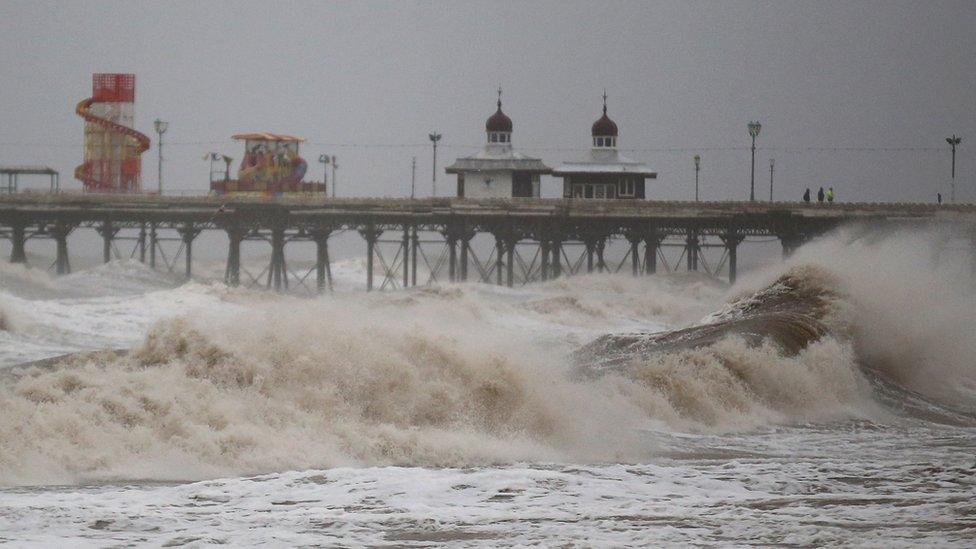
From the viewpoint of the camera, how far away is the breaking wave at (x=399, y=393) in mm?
17469

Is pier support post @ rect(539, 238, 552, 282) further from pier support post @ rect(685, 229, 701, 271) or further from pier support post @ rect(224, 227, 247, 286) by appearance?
pier support post @ rect(224, 227, 247, 286)

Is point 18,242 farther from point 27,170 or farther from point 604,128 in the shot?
point 604,128

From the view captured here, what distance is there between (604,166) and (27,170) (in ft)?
98.4

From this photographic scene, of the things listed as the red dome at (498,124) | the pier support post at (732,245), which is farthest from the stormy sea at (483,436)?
the red dome at (498,124)

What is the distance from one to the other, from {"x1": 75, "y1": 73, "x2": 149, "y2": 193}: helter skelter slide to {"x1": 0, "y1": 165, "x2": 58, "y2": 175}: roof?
1668 cm

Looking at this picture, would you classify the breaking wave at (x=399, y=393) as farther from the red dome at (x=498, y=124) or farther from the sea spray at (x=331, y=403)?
the red dome at (x=498, y=124)

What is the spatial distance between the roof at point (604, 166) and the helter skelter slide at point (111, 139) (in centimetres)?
3141

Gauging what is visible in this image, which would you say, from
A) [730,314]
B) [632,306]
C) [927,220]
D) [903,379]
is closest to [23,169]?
[632,306]

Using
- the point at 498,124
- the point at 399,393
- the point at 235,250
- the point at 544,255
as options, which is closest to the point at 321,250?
the point at 235,250

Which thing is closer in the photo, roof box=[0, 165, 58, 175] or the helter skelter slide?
roof box=[0, 165, 58, 175]

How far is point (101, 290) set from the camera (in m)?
74.6

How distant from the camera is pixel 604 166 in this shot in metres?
83.8

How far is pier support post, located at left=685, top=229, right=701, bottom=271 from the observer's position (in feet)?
234

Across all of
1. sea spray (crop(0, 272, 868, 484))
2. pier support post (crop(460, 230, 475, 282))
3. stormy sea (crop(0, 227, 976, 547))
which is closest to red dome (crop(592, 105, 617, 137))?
pier support post (crop(460, 230, 475, 282))
